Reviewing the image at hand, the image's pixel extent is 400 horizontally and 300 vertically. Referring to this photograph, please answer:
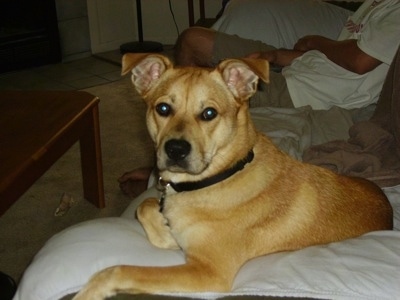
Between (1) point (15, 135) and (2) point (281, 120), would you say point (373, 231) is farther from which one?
(1) point (15, 135)

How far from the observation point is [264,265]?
150 cm

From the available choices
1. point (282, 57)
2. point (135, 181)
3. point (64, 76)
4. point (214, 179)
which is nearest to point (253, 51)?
point (282, 57)

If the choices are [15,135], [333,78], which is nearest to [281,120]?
[333,78]

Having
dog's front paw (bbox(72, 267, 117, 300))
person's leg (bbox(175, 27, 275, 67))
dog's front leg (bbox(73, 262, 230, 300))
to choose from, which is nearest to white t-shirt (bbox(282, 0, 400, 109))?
person's leg (bbox(175, 27, 275, 67))

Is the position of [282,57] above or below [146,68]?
below

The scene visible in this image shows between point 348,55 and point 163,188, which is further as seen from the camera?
point 348,55

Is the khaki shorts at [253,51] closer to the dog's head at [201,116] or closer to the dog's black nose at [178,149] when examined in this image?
the dog's head at [201,116]

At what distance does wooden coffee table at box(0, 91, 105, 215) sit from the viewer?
2.08 metres

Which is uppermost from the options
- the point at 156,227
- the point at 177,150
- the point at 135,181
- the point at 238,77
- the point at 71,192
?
the point at 238,77

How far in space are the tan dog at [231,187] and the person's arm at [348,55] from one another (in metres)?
1.01

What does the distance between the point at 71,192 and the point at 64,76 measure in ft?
7.33

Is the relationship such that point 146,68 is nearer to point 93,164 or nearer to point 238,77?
point 238,77

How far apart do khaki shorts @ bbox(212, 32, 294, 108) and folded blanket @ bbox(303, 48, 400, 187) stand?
0.54m

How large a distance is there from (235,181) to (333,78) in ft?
4.15
